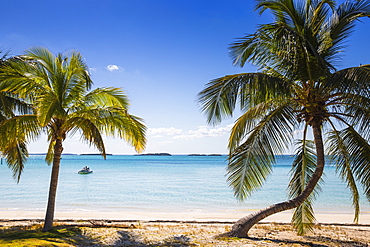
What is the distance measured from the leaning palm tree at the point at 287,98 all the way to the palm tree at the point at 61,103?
2.54 m

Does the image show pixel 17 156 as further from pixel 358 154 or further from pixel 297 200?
pixel 358 154

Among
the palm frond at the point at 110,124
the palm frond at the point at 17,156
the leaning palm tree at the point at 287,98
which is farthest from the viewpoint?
the palm frond at the point at 17,156

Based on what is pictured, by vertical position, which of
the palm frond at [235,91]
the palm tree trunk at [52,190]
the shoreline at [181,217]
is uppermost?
the palm frond at [235,91]

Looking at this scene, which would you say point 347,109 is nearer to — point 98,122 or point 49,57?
point 98,122

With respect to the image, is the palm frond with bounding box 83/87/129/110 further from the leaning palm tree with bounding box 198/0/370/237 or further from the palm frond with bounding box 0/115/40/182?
the leaning palm tree with bounding box 198/0/370/237

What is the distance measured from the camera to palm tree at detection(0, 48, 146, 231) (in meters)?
6.80

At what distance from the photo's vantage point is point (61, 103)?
7.05 m

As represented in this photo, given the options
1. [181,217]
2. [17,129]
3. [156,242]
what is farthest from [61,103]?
[181,217]

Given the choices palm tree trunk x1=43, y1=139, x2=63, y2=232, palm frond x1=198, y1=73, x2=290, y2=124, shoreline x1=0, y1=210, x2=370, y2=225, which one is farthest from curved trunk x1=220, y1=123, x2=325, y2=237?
shoreline x1=0, y1=210, x2=370, y2=225

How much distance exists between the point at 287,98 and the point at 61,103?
17.1 ft

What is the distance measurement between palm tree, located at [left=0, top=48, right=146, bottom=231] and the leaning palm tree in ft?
8.34

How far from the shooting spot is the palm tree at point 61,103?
22.3 ft

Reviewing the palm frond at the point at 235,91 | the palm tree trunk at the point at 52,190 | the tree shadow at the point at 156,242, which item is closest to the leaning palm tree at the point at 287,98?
the palm frond at the point at 235,91

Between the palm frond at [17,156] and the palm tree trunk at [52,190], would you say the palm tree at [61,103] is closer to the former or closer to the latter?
the palm tree trunk at [52,190]
